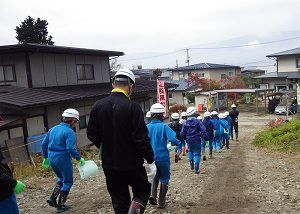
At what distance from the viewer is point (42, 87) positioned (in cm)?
1702

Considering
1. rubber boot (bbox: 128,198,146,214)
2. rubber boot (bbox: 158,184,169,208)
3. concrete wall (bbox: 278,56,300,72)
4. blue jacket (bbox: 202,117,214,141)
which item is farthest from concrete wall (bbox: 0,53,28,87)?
concrete wall (bbox: 278,56,300,72)

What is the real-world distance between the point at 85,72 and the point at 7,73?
4.57 meters

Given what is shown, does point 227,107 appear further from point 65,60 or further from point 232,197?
point 232,197

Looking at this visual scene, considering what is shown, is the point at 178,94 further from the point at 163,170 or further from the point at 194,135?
the point at 163,170

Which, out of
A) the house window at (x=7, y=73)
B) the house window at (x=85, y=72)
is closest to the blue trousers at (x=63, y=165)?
the house window at (x=7, y=73)

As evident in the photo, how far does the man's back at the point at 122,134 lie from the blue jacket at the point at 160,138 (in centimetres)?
221

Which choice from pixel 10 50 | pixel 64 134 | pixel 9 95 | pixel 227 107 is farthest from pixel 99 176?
pixel 227 107

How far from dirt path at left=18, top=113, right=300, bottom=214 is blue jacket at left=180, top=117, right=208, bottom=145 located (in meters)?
0.92

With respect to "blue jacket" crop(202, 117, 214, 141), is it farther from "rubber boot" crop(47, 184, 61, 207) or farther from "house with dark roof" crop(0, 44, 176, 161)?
"rubber boot" crop(47, 184, 61, 207)

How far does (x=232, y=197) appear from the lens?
650 centimetres

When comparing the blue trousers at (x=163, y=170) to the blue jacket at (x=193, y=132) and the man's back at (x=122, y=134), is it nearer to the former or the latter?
the man's back at (x=122, y=134)

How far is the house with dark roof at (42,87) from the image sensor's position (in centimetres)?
1362

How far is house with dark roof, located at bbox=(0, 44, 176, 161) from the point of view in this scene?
44.7ft

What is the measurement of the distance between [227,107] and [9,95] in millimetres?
32275
